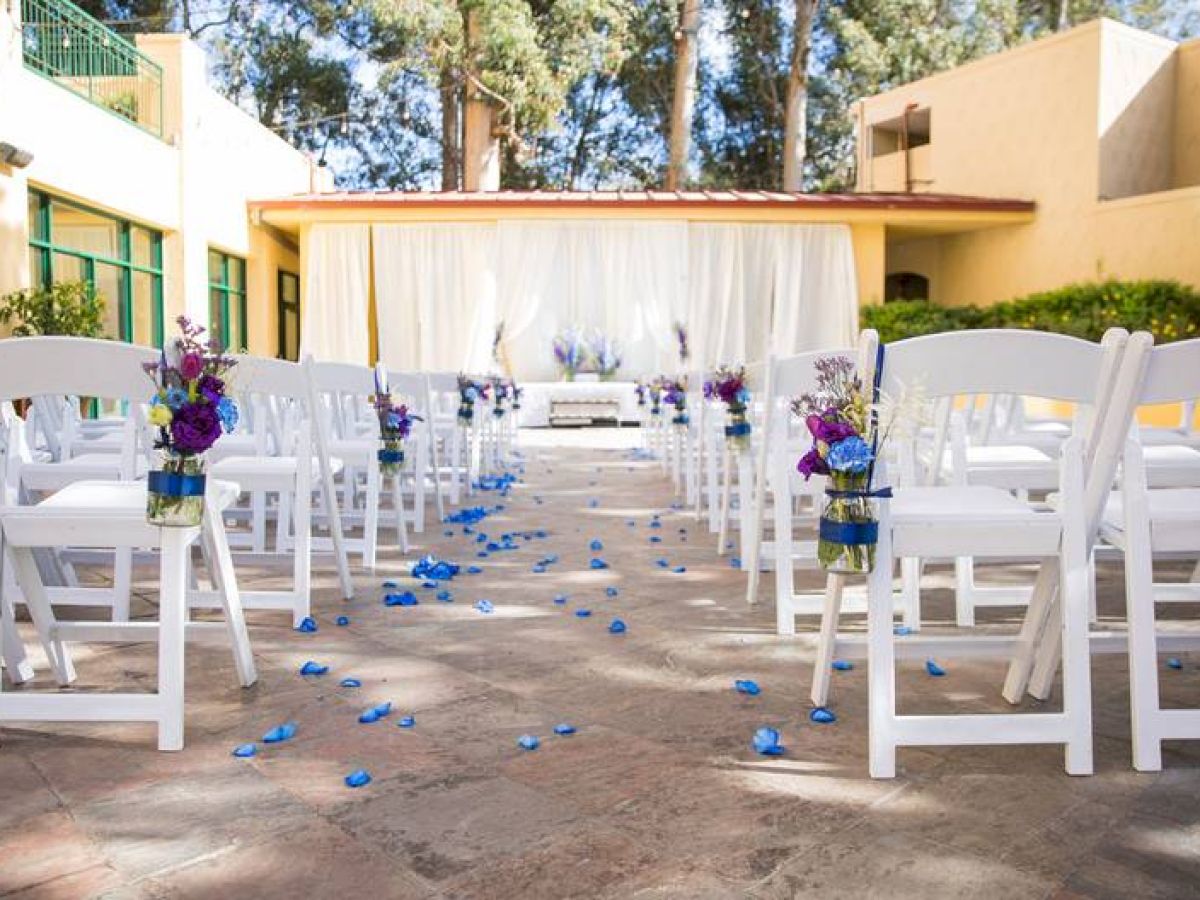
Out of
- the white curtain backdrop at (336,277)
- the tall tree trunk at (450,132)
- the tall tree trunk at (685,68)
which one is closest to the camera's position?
the white curtain backdrop at (336,277)

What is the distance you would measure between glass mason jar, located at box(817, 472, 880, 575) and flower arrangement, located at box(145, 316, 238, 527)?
1.35m

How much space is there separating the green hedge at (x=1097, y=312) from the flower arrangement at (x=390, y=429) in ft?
30.3

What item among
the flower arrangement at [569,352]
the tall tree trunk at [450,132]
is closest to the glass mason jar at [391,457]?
the flower arrangement at [569,352]

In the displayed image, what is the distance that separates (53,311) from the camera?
30.0 feet

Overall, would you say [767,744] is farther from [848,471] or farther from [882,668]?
[848,471]

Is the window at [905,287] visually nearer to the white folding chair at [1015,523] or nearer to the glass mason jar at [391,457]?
the glass mason jar at [391,457]

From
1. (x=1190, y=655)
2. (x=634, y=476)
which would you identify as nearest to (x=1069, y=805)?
(x=1190, y=655)

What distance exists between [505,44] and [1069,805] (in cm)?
1567

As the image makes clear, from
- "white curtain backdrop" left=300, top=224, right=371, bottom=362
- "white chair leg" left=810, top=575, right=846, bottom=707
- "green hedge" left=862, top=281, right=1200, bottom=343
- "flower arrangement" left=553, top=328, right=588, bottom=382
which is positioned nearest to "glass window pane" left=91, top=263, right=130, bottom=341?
"white curtain backdrop" left=300, top=224, right=371, bottom=362

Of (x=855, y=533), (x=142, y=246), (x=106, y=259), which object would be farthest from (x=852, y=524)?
(x=142, y=246)

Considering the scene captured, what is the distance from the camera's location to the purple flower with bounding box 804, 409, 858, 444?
2256 millimetres

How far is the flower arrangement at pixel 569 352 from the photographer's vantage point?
15.1 m

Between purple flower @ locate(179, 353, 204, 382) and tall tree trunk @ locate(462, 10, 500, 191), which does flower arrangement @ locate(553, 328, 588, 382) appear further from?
purple flower @ locate(179, 353, 204, 382)

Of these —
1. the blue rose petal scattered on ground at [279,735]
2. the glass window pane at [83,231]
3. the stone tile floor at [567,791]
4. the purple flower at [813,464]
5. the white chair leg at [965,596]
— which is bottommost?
the stone tile floor at [567,791]
